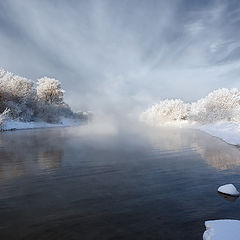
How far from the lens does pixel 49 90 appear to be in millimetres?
86625

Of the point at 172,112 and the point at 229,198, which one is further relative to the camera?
the point at 172,112

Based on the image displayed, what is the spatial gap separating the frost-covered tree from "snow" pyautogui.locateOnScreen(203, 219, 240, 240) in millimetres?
83886

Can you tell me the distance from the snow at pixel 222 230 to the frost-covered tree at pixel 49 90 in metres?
83.9

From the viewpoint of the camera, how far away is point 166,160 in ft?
54.7

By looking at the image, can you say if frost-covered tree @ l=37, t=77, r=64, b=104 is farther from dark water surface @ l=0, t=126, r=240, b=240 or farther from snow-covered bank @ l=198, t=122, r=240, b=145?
dark water surface @ l=0, t=126, r=240, b=240

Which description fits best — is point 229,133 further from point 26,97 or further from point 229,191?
point 26,97

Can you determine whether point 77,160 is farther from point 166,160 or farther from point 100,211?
point 100,211

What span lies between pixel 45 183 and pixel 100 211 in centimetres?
432

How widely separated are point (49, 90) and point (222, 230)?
86.9m

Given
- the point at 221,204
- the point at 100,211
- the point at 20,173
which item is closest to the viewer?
the point at 100,211

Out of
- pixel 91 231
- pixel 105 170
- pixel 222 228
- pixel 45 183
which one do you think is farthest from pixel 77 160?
pixel 222 228

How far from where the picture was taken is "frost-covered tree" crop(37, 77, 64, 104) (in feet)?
281

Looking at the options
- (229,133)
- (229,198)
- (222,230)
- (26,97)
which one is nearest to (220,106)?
(229,133)

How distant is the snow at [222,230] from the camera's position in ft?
19.6
